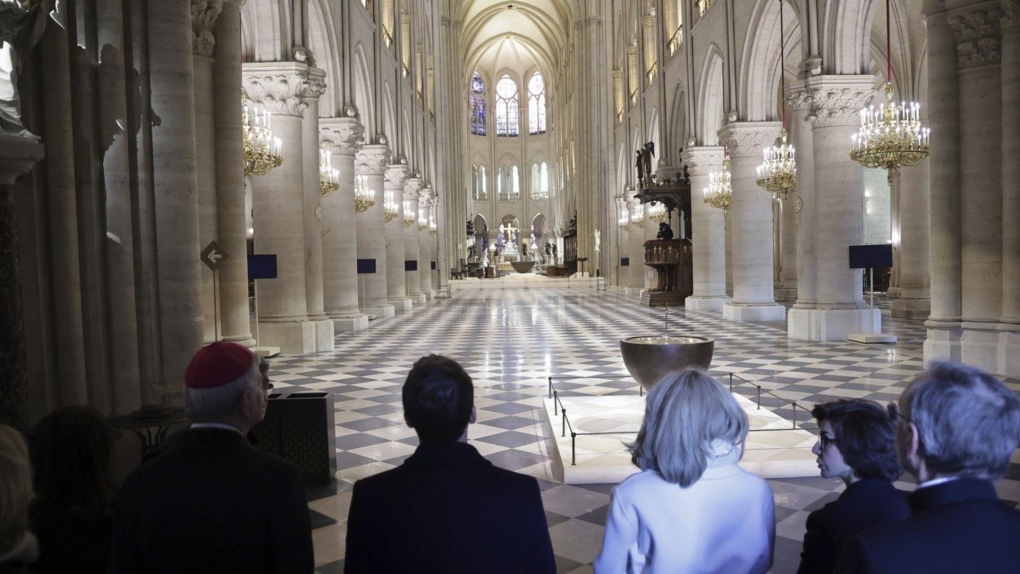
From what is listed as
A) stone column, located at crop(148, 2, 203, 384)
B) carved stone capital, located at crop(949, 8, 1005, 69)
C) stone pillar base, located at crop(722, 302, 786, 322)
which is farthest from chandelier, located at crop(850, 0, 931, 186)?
stone column, located at crop(148, 2, 203, 384)

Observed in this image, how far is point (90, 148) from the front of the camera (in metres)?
5.92

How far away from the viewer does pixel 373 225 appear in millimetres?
20188

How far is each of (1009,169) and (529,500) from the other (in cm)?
961

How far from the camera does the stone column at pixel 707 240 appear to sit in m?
21.4

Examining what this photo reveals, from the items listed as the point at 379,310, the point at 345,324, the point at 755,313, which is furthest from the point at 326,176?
the point at 755,313

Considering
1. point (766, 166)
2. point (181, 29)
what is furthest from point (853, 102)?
point (181, 29)

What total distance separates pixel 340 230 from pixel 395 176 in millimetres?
7058

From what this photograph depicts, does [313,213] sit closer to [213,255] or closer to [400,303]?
[213,255]

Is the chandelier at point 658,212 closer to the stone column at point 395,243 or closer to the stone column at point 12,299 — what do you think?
the stone column at point 395,243

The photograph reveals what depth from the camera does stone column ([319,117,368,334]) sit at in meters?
16.5

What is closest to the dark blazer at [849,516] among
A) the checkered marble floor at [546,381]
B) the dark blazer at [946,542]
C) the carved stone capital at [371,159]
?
the dark blazer at [946,542]

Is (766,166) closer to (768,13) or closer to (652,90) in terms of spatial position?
(768,13)

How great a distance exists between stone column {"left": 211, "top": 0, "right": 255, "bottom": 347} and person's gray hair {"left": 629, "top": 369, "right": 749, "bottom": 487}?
8.25 m

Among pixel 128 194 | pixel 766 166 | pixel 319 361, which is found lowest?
pixel 319 361
